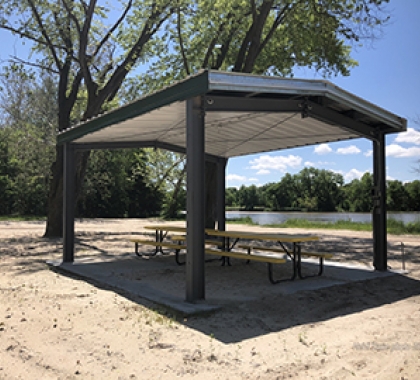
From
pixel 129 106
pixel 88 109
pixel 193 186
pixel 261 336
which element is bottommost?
pixel 261 336

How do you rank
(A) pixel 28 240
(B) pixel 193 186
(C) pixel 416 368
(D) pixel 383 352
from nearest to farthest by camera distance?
1. (C) pixel 416 368
2. (D) pixel 383 352
3. (B) pixel 193 186
4. (A) pixel 28 240

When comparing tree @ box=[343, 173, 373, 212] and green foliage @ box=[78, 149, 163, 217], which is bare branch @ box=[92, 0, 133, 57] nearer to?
green foliage @ box=[78, 149, 163, 217]

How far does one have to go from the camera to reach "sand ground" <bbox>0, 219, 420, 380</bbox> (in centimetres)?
336

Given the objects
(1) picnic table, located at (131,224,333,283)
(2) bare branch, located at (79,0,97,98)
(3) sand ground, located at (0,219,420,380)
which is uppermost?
(2) bare branch, located at (79,0,97,98)

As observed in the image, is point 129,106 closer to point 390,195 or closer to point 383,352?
point 383,352

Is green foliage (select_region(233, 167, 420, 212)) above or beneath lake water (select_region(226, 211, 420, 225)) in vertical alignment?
above

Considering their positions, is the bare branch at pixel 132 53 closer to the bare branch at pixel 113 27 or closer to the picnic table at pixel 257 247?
the bare branch at pixel 113 27

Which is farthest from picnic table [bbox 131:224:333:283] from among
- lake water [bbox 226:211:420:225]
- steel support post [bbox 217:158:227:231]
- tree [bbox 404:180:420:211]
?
tree [bbox 404:180:420:211]

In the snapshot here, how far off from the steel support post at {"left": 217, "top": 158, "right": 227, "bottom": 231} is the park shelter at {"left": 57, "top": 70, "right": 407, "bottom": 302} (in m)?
0.03

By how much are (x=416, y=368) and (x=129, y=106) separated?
187 inches

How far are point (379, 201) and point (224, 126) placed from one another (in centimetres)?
303

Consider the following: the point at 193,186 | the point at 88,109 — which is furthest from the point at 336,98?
the point at 88,109

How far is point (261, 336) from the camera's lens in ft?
13.8

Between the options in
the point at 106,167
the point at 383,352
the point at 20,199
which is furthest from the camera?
the point at 106,167
